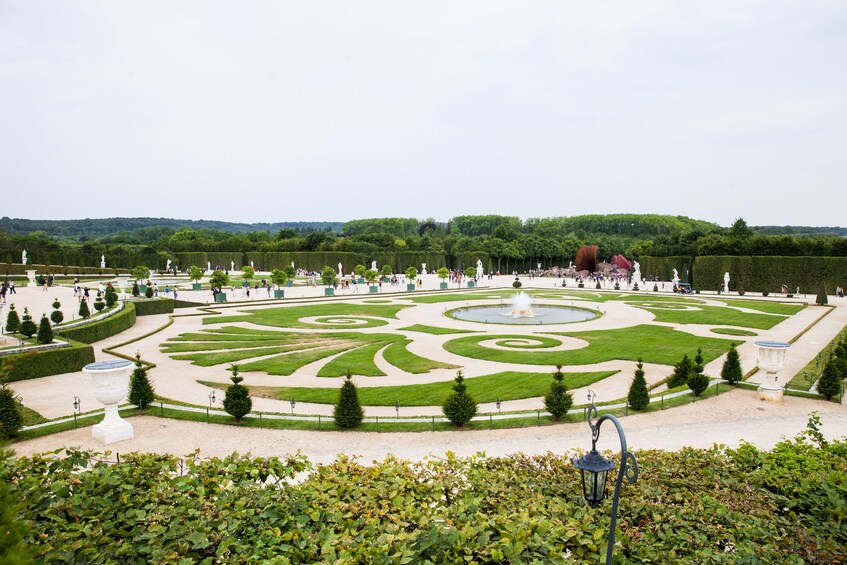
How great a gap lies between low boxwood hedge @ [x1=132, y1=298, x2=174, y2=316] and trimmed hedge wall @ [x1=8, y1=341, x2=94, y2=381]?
18.8 metres

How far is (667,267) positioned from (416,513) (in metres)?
83.6

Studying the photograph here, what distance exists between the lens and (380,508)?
26.0 ft

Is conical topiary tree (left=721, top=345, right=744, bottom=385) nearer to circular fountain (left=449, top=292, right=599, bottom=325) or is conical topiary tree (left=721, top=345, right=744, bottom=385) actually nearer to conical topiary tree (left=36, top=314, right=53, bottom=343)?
circular fountain (left=449, top=292, right=599, bottom=325)

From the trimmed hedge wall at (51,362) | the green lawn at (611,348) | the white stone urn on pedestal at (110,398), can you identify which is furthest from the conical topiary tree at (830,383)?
the trimmed hedge wall at (51,362)

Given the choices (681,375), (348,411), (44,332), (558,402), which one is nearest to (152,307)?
(44,332)

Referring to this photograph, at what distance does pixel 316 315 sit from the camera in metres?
43.2

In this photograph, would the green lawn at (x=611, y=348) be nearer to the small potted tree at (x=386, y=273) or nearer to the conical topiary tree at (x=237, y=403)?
the conical topiary tree at (x=237, y=403)

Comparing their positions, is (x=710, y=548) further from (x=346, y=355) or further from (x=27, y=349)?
(x=27, y=349)

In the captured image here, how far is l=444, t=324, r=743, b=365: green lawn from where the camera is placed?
89.4ft

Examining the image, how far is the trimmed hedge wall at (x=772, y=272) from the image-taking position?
197 feet

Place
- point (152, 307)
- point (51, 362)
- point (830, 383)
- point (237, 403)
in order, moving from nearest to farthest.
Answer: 1. point (237, 403)
2. point (830, 383)
3. point (51, 362)
4. point (152, 307)

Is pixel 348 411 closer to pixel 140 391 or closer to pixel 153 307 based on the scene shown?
pixel 140 391

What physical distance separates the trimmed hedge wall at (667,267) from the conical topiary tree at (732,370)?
53.3m

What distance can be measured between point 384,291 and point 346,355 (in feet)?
120
